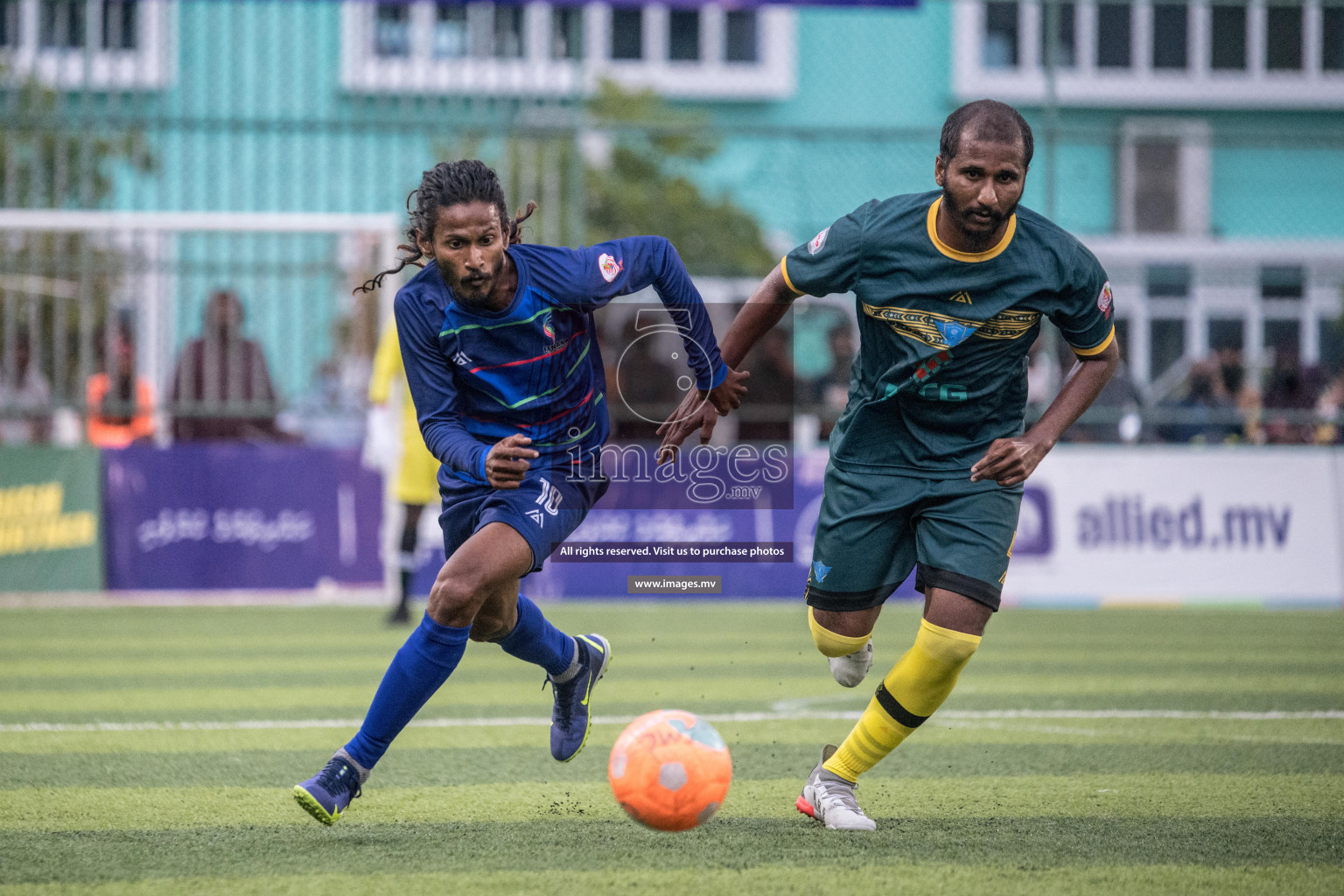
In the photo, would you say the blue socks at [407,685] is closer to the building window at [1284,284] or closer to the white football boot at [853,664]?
the white football boot at [853,664]

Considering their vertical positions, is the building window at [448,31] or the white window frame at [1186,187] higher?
the building window at [448,31]

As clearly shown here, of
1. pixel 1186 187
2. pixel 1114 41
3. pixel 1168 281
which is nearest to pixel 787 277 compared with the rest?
pixel 1168 281

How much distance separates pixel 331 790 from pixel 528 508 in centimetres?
98

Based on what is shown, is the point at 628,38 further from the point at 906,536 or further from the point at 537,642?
the point at 906,536

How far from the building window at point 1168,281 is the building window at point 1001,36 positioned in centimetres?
1287

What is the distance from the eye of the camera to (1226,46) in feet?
80.5

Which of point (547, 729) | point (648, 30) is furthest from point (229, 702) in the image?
point (648, 30)

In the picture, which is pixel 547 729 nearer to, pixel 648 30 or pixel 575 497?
pixel 575 497

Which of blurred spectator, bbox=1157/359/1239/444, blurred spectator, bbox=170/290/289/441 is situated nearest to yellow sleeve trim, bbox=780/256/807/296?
blurred spectator, bbox=170/290/289/441

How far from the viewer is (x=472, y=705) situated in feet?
23.0

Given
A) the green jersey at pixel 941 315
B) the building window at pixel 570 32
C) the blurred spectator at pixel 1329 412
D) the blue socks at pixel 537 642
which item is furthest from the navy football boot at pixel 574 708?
the blurred spectator at pixel 1329 412

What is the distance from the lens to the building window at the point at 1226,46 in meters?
24.1

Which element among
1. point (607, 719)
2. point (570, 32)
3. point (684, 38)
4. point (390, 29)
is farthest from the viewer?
point (684, 38)

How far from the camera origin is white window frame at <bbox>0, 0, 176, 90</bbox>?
13062 mm
